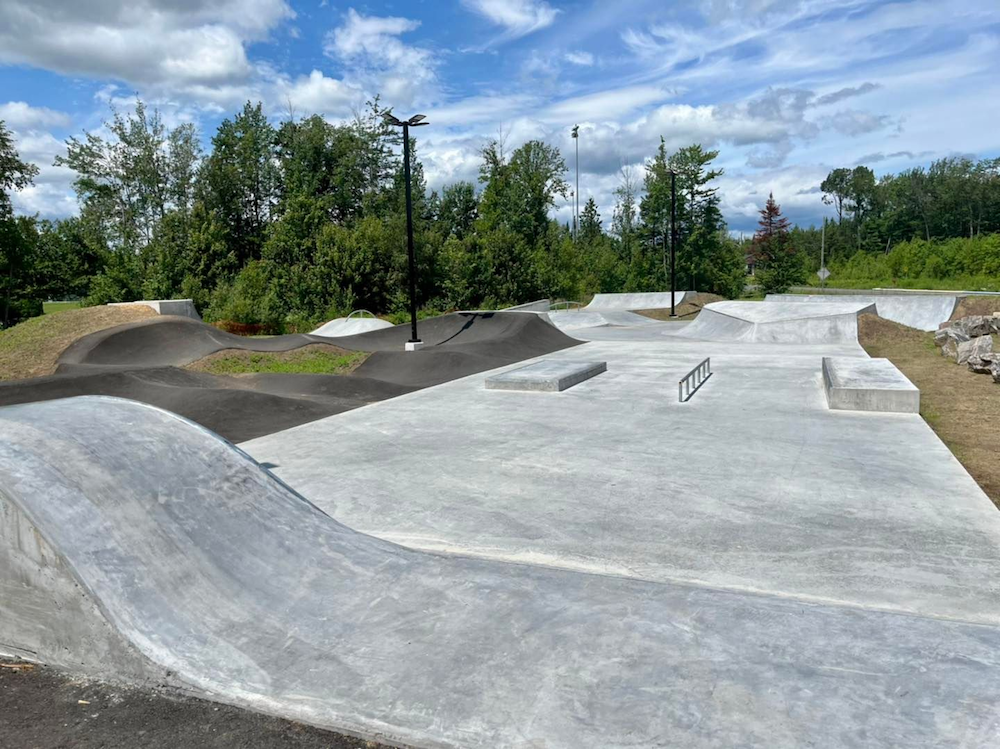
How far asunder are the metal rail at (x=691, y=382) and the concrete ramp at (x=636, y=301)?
23097 mm

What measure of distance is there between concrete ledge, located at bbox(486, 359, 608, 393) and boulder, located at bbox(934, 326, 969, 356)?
11259 millimetres

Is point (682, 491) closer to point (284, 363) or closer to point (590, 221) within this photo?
point (284, 363)

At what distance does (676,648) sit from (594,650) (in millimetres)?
410

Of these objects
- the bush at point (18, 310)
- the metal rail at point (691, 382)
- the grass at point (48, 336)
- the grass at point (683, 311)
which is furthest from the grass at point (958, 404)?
the bush at point (18, 310)

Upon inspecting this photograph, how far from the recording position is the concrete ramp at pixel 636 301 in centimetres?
3709

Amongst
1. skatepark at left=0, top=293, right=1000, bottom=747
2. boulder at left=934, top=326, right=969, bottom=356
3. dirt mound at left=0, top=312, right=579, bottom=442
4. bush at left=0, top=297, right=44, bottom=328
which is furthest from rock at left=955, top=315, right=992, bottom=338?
bush at left=0, top=297, right=44, bottom=328

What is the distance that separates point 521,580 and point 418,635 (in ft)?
2.88

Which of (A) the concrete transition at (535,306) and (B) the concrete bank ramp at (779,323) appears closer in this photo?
(B) the concrete bank ramp at (779,323)

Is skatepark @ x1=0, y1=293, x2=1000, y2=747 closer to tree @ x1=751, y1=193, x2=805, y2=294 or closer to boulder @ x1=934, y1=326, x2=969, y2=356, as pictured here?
boulder @ x1=934, y1=326, x2=969, y2=356

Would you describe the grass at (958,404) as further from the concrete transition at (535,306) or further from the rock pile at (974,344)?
the concrete transition at (535,306)

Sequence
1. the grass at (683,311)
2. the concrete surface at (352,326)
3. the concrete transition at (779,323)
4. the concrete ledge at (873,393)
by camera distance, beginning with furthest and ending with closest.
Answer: the grass at (683,311), the concrete surface at (352,326), the concrete transition at (779,323), the concrete ledge at (873,393)

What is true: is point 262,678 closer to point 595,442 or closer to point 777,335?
point 595,442

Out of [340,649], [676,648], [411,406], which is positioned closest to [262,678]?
[340,649]

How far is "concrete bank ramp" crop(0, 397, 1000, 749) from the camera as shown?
2713 mm
